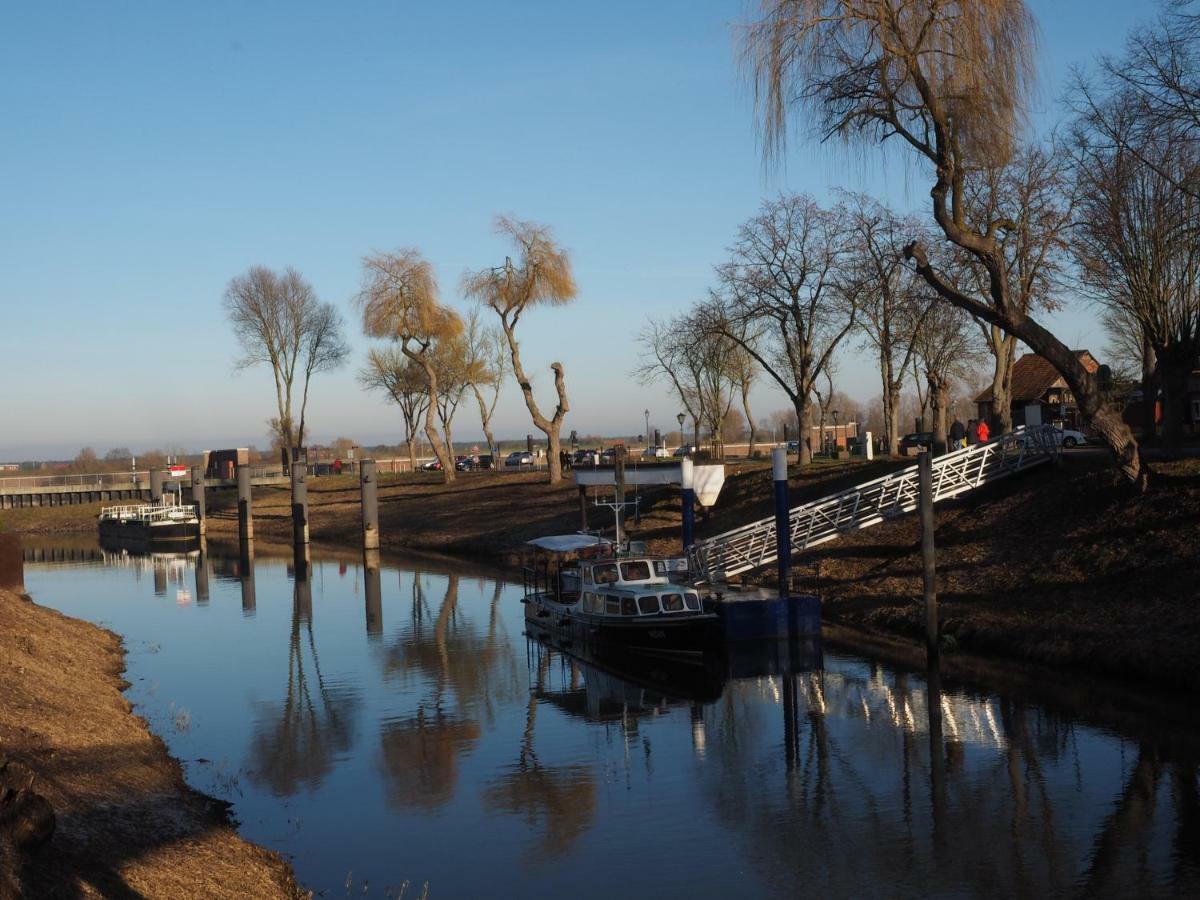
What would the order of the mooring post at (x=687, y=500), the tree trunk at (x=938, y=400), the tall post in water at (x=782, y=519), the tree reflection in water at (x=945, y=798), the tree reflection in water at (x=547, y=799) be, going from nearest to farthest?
the tree reflection in water at (x=945, y=798) < the tree reflection in water at (x=547, y=799) < the tall post in water at (x=782, y=519) < the mooring post at (x=687, y=500) < the tree trunk at (x=938, y=400)

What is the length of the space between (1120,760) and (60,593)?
45.6 m

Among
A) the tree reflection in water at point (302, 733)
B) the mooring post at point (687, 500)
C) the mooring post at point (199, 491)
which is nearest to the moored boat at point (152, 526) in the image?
the mooring post at point (199, 491)

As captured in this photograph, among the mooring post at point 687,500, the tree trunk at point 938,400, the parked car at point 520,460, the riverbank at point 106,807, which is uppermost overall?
the tree trunk at point 938,400

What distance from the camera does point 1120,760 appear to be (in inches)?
780

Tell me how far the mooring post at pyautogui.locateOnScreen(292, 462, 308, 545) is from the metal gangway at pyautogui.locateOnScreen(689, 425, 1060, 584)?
36.2 meters

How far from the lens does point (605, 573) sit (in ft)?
108

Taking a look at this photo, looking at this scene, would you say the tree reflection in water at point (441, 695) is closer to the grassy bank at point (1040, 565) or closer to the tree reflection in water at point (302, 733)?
the tree reflection in water at point (302, 733)

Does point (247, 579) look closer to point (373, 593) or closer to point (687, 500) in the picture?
point (373, 593)

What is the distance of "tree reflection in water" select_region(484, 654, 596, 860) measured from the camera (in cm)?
1753

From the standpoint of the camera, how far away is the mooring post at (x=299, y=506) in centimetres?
6881

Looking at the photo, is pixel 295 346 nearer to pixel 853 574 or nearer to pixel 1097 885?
pixel 853 574

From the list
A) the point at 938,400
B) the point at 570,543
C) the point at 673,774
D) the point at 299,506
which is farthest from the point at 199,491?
the point at 673,774

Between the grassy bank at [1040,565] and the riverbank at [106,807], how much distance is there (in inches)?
691

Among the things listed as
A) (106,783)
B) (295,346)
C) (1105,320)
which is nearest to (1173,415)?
(106,783)
